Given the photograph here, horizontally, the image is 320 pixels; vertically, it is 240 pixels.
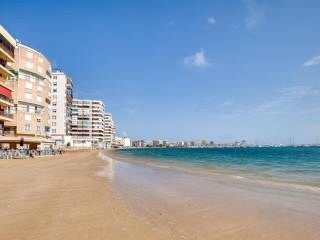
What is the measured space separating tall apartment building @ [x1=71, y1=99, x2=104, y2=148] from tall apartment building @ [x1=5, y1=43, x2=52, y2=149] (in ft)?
322

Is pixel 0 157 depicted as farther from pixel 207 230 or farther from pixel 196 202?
pixel 207 230

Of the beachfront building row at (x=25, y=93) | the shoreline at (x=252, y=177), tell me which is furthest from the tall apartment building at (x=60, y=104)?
the shoreline at (x=252, y=177)

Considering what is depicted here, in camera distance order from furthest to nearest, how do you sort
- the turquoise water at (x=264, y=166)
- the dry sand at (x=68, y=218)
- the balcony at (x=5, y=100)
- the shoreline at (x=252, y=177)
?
the balcony at (x=5, y=100) → the turquoise water at (x=264, y=166) → the shoreline at (x=252, y=177) → the dry sand at (x=68, y=218)

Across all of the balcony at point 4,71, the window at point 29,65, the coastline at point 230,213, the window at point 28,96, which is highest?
the window at point 29,65

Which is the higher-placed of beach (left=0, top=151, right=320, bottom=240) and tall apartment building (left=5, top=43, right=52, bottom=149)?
tall apartment building (left=5, top=43, right=52, bottom=149)

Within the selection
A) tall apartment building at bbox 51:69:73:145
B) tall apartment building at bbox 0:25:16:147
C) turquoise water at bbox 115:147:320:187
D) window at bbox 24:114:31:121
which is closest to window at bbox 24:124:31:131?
window at bbox 24:114:31:121

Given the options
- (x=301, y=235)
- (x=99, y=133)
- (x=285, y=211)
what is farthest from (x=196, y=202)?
(x=99, y=133)

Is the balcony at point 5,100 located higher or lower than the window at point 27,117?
higher

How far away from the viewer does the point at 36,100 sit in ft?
213

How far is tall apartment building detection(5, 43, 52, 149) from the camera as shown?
59.3 m

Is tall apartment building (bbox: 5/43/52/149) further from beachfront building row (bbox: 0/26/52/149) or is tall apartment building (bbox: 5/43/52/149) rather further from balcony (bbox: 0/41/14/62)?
balcony (bbox: 0/41/14/62)

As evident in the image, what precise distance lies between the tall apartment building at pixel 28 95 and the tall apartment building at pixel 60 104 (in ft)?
145

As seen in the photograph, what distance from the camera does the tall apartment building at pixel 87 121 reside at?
552 feet

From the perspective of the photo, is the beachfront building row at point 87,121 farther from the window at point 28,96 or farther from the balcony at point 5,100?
the balcony at point 5,100
